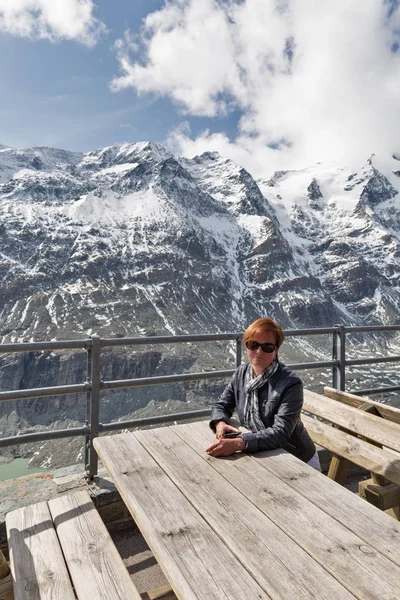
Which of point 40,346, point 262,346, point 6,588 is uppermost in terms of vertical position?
point 262,346

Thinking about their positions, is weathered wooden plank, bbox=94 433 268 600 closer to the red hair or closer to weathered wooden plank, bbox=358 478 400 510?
the red hair

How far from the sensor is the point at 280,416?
322 centimetres

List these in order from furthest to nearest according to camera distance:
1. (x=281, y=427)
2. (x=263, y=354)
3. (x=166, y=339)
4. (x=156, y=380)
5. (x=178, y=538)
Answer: (x=166, y=339), (x=156, y=380), (x=263, y=354), (x=281, y=427), (x=178, y=538)

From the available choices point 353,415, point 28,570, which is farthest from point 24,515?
point 353,415

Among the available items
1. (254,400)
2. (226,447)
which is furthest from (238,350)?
(226,447)

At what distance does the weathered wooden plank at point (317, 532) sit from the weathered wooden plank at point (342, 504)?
0.04 metres

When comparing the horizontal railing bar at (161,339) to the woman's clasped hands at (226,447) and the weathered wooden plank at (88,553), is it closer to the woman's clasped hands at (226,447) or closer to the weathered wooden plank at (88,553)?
the weathered wooden plank at (88,553)

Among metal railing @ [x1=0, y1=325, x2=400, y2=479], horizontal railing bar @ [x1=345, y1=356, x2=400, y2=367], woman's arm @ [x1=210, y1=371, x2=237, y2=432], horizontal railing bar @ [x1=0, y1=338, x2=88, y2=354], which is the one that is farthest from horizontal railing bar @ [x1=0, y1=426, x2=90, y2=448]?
horizontal railing bar @ [x1=345, y1=356, x2=400, y2=367]

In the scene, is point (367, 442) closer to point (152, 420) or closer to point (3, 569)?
point (152, 420)

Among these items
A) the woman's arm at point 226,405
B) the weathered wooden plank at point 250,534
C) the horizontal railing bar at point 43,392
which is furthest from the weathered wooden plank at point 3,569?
the horizontal railing bar at point 43,392

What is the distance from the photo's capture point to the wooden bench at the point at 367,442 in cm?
319

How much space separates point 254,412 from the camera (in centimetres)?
349

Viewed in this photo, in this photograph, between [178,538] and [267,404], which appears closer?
[178,538]

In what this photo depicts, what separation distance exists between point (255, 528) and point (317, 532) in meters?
0.30
